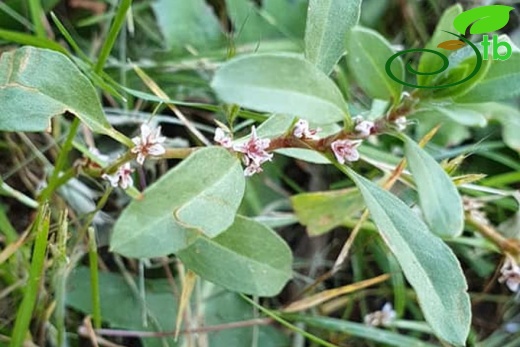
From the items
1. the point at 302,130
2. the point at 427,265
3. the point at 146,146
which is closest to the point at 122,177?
the point at 146,146

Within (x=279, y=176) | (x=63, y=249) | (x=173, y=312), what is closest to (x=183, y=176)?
(x=63, y=249)

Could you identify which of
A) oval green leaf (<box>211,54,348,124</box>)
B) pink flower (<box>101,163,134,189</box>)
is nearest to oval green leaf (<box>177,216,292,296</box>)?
pink flower (<box>101,163,134,189</box>)

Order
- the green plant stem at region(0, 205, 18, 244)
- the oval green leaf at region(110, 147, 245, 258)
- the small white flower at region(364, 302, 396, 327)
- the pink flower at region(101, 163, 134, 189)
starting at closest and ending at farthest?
1. the oval green leaf at region(110, 147, 245, 258)
2. the pink flower at region(101, 163, 134, 189)
3. the green plant stem at region(0, 205, 18, 244)
4. the small white flower at region(364, 302, 396, 327)

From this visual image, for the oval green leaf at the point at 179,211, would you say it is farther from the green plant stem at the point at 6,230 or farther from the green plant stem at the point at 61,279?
the green plant stem at the point at 6,230

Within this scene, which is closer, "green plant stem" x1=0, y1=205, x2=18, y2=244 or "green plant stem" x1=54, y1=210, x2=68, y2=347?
"green plant stem" x1=54, y1=210, x2=68, y2=347

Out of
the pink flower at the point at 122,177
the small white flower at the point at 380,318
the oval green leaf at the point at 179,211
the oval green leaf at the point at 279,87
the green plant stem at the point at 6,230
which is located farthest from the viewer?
the small white flower at the point at 380,318

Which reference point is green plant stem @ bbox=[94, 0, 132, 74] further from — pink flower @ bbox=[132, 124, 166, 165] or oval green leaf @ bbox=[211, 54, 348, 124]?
oval green leaf @ bbox=[211, 54, 348, 124]

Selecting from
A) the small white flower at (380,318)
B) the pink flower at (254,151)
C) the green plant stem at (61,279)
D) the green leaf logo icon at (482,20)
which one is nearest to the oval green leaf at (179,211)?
the pink flower at (254,151)
